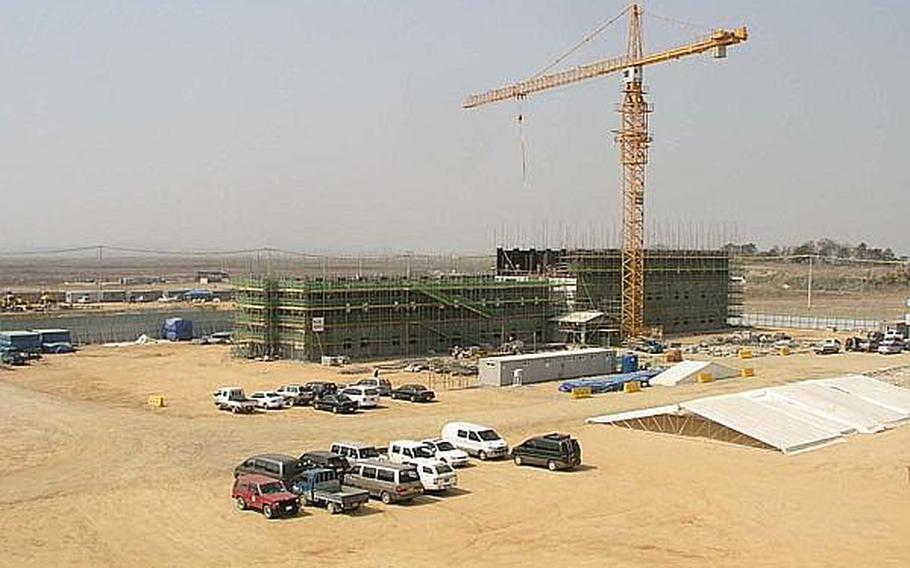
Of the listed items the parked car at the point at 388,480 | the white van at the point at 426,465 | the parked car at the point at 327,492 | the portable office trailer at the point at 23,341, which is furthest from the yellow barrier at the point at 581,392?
the portable office trailer at the point at 23,341

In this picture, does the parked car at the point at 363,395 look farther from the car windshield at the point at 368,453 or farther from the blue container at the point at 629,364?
the blue container at the point at 629,364

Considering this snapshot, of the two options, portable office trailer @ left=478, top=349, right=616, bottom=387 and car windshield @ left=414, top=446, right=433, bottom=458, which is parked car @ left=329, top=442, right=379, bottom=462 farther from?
portable office trailer @ left=478, top=349, right=616, bottom=387

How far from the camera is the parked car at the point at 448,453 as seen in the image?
22.1m

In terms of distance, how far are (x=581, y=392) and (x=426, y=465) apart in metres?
15.4

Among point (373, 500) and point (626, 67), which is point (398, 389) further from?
point (626, 67)

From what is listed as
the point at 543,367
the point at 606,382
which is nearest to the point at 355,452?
the point at 606,382

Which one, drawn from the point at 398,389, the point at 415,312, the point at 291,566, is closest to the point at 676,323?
the point at 415,312

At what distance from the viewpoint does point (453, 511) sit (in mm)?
18719

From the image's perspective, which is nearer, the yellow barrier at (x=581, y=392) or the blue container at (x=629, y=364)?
the yellow barrier at (x=581, y=392)

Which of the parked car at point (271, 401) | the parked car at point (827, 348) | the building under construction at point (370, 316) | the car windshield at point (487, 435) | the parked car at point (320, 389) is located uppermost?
the building under construction at point (370, 316)

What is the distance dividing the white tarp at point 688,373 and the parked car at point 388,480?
65.8 ft

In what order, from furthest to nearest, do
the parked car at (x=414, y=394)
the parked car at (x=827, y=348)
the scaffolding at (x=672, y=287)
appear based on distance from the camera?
the scaffolding at (x=672, y=287) < the parked car at (x=827, y=348) < the parked car at (x=414, y=394)

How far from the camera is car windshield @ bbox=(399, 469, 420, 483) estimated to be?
19.1m

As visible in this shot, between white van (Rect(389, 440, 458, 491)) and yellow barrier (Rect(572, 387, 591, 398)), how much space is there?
13714 mm
